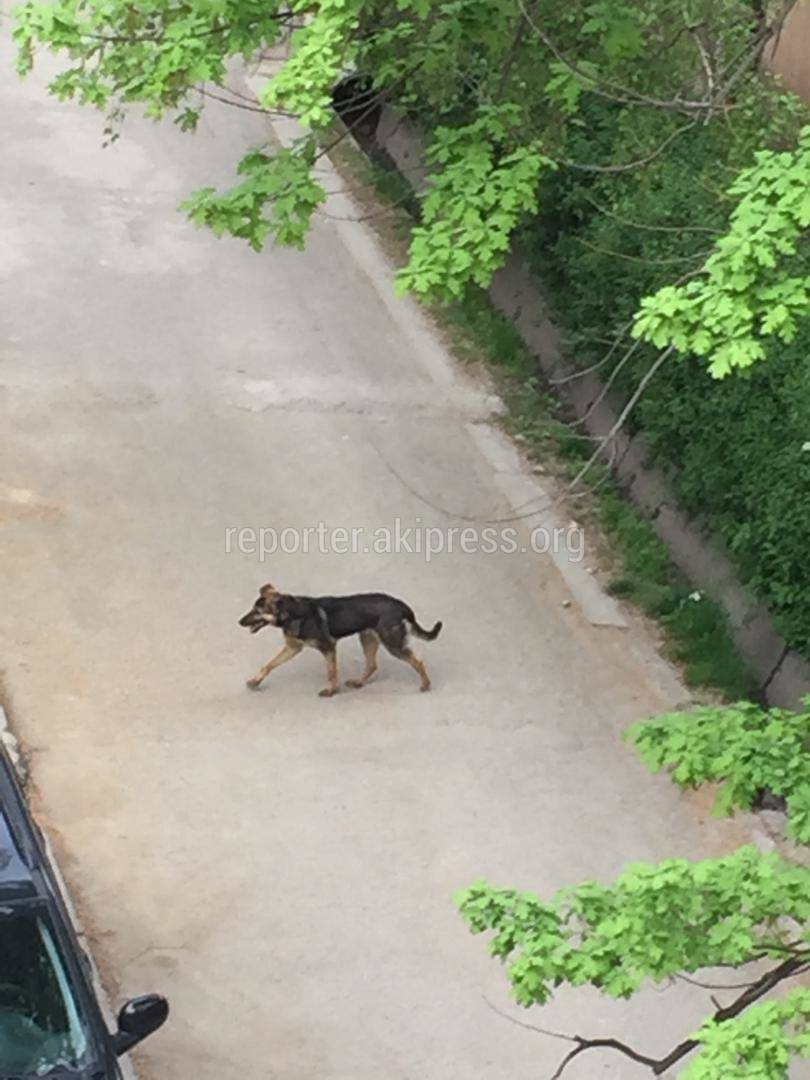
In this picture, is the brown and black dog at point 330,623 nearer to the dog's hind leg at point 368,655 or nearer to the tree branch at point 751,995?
the dog's hind leg at point 368,655

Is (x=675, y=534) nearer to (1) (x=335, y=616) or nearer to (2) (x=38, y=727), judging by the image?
(1) (x=335, y=616)

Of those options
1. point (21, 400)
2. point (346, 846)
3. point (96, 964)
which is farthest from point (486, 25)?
point (21, 400)

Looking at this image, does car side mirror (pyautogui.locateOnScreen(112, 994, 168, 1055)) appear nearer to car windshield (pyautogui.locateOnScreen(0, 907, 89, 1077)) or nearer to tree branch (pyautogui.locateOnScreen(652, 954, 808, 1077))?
car windshield (pyautogui.locateOnScreen(0, 907, 89, 1077))

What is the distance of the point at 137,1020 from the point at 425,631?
4.55 m

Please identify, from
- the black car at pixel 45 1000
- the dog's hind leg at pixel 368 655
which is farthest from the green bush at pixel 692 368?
the black car at pixel 45 1000

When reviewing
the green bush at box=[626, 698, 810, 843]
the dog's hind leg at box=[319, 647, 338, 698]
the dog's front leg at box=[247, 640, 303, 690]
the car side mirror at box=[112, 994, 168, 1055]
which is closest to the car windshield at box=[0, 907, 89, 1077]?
the car side mirror at box=[112, 994, 168, 1055]

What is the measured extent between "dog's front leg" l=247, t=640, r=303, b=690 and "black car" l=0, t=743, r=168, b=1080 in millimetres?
3502

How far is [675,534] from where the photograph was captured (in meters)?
12.2

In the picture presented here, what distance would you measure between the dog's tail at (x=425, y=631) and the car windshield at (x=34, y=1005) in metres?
4.16

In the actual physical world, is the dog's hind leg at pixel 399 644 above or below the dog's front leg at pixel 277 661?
above

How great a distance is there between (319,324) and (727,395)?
481cm

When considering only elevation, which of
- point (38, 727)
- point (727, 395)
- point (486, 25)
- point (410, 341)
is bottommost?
point (38, 727)

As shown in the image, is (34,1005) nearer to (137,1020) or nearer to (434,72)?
(137,1020)

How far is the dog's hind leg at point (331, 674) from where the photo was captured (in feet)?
33.3
